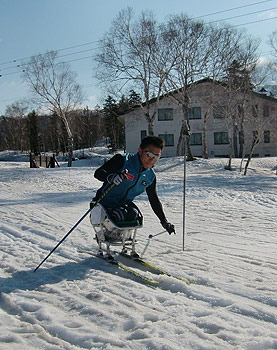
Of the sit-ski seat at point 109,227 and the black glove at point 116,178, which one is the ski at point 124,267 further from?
the black glove at point 116,178

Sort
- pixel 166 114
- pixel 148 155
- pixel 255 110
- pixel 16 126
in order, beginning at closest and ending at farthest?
pixel 148 155
pixel 255 110
pixel 166 114
pixel 16 126

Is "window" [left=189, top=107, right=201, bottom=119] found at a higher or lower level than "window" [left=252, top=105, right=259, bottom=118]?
higher

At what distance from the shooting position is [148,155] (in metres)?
4.48

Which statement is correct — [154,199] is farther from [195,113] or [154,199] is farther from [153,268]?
[195,113]

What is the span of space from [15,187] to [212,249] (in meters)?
12.0

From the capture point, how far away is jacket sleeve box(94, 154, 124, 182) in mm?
4250

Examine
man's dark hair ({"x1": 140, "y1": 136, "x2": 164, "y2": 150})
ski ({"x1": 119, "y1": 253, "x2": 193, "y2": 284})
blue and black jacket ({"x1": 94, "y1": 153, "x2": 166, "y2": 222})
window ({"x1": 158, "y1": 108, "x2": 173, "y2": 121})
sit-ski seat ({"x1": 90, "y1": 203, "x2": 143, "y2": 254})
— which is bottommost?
ski ({"x1": 119, "y1": 253, "x2": 193, "y2": 284})

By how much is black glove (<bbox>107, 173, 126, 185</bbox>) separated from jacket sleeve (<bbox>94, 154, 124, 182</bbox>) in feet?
0.36

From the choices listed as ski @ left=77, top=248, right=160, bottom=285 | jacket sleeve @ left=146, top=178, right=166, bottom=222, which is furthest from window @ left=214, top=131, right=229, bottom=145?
ski @ left=77, top=248, right=160, bottom=285

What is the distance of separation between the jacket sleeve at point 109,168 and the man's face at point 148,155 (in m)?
0.27

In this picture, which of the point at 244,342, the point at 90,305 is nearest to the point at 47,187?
the point at 90,305

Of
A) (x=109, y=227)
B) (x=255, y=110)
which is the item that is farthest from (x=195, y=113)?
(x=109, y=227)

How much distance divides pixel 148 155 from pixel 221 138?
39330 mm

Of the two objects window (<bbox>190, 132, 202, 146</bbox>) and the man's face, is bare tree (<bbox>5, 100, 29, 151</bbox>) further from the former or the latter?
the man's face
